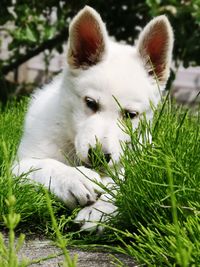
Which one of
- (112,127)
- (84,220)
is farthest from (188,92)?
(84,220)

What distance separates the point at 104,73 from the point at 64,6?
2807 mm

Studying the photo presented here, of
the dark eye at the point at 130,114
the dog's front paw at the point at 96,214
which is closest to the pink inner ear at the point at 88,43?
the dark eye at the point at 130,114

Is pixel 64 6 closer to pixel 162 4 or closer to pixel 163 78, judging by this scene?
pixel 162 4

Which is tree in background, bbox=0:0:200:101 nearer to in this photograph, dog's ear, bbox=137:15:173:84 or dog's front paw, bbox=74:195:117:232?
dog's ear, bbox=137:15:173:84

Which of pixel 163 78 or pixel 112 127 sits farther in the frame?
pixel 163 78

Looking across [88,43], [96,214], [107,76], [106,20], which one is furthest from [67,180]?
[106,20]

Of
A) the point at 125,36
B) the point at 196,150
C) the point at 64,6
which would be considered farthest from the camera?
the point at 125,36

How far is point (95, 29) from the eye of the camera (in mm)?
3480

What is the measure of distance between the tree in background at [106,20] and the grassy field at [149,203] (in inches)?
100

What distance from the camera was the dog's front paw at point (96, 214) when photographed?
253 centimetres

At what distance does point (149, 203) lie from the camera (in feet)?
7.73

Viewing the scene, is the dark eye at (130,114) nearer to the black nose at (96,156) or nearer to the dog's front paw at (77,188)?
the black nose at (96,156)

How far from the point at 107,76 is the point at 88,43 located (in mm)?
338

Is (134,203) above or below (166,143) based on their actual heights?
below
